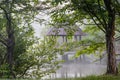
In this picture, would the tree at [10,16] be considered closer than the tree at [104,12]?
No

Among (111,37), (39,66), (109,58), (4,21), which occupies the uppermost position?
(4,21)

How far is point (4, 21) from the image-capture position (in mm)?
7738

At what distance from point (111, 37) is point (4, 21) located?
3.54 m

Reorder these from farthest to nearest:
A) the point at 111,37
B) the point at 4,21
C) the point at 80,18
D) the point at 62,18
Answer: the point at 4,21 < the point at 80,18 < the point at 62,18 < the point at 111,37

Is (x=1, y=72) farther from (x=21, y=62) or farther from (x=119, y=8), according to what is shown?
(x=119, y=8)

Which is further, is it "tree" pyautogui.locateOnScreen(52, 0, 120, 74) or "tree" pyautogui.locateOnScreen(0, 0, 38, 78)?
"tree" pyautogui.locateOnScreen(0, 0, 38, 78)

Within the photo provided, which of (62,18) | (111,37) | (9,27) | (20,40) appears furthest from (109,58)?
(20,40)

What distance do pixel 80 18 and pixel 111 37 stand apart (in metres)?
1.38

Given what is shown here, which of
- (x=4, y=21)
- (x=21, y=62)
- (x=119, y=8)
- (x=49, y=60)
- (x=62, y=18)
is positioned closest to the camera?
(x=119, y=8)

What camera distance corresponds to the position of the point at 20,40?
913cm

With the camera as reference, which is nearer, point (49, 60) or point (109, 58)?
point (109, 58)

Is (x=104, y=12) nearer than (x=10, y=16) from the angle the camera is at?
Yes

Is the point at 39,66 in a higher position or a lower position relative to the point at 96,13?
lower

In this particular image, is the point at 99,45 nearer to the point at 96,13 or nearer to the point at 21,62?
the point at 96,13
